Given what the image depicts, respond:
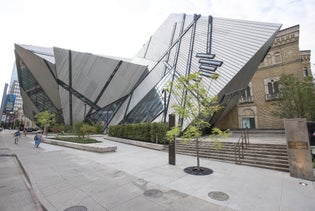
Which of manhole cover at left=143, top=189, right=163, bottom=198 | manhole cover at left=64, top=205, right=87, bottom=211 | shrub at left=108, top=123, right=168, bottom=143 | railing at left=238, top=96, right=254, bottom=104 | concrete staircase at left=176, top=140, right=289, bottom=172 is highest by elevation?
railing at left=238, top=96, right=254, bottom=104

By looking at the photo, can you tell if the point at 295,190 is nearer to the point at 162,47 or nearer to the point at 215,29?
the point at 215,29

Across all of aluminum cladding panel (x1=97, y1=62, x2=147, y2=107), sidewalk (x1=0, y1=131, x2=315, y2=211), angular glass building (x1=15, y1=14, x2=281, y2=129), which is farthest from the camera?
aluminum cladding panel (x1=97, y1=62, x2=147, y2=107)

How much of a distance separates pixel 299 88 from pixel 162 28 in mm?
24986

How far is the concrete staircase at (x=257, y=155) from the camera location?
25.4 feet

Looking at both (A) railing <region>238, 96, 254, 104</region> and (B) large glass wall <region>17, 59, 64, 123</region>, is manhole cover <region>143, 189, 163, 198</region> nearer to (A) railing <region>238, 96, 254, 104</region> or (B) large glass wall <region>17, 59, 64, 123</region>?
(A) railing <region>238, 96, 254, 104</region>

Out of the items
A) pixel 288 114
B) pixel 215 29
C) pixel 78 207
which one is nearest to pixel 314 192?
pixel 78 207

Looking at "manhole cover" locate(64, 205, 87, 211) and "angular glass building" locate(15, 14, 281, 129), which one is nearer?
"manhole cover" locate(64, 205, 87, 211)

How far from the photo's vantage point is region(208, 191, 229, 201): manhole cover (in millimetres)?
4566

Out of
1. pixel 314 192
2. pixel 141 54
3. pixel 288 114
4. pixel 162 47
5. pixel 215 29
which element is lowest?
pixel 314 192

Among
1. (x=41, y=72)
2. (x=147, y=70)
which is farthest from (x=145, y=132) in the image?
(x=41, y=72)

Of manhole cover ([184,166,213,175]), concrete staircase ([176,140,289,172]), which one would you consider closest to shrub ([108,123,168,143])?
concrete staircase ([176,140,289,172])

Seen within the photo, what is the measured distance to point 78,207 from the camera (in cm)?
408

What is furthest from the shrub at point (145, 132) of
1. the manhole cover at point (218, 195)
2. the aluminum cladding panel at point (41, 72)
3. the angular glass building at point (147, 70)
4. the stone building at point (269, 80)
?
the aluminum cladding panel at point (41, 72)

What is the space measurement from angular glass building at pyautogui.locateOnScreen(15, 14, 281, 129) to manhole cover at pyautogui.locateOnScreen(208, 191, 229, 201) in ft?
35.7
